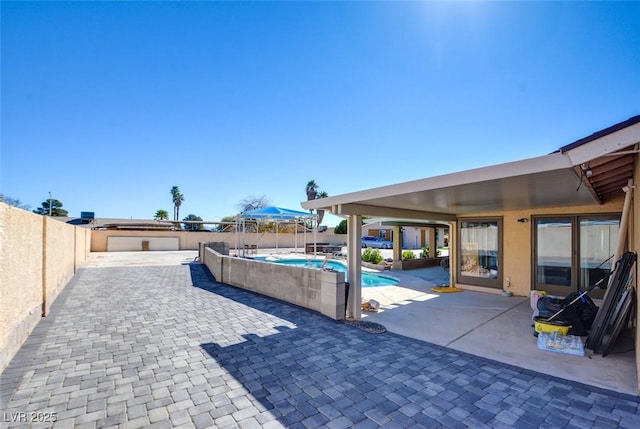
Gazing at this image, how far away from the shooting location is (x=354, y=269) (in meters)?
6.27

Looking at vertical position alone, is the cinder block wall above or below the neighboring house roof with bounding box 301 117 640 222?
below

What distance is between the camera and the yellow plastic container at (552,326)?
475cm

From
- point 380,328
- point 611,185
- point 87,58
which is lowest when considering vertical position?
point 380,328

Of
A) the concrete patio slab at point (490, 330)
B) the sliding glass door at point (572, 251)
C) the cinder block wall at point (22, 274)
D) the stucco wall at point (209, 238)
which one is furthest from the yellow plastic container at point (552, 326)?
the stucco wall at point (209, 238)

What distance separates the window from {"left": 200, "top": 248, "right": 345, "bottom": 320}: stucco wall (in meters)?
5.64

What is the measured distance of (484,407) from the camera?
2.97 metres

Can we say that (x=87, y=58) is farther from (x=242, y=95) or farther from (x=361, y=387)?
(x=361, y=387)

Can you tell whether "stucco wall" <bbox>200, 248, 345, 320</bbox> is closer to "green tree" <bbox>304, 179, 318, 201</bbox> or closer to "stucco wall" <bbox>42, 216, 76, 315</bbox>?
"stucco wall" <bbox>42, 216, 76, 315</bbox>

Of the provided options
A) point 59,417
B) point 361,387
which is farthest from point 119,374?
point 361,387

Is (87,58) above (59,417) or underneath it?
above

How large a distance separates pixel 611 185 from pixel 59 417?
872 cm

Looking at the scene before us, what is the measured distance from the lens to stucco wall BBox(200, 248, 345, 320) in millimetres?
6117

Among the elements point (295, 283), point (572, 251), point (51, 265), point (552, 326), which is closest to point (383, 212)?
point (295, 283)

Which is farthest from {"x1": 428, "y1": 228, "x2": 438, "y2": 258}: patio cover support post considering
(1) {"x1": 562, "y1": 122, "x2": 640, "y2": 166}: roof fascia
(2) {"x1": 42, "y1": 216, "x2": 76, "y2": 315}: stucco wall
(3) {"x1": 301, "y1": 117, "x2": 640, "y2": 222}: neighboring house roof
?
(2) {"x1": 42, "y1": 216, "x2": 76, "y2": 315}: stucco wall
